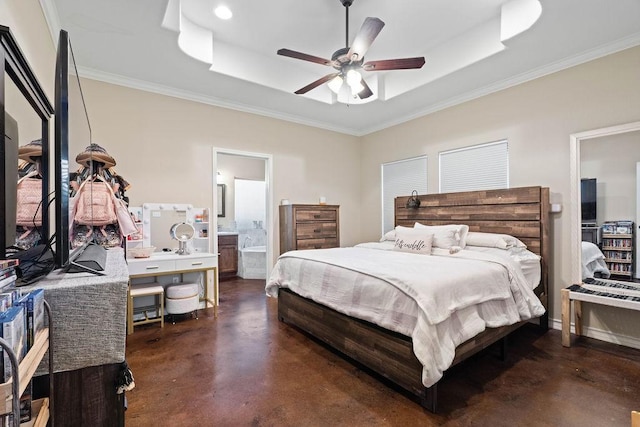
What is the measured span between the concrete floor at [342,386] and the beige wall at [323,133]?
2.87 ft

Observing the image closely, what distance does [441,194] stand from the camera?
4.07m

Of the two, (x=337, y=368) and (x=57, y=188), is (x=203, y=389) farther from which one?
(x=57, y=188)

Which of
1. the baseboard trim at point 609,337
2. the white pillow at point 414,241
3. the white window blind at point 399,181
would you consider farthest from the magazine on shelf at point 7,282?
the white window blind at point 399,181

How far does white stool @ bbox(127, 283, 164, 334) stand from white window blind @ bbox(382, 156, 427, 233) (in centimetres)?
355

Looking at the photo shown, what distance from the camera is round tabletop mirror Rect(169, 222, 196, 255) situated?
3553mm

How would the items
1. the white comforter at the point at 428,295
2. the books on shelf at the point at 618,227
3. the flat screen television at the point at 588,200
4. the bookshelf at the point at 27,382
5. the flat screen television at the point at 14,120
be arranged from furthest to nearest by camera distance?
the flat screen television at the point at 588,200, the books on shelf at the point at 618,227, the white comforter at the point at 428,295, the flat screen television at the point at 14,120, the bookshelf at the point at 27,382

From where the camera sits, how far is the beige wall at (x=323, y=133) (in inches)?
110

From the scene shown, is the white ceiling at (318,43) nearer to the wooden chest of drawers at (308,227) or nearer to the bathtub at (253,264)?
the wooden chest of drawers at (308,227)

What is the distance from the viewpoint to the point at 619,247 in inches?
109

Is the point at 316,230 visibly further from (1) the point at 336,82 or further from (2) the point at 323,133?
(1) the point at 336,82

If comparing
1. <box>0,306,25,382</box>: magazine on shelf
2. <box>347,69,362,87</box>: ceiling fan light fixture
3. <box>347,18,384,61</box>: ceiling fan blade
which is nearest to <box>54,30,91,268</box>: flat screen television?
<box>0,306,25,382</box>: magazine on shelf

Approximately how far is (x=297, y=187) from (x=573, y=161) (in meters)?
3.54

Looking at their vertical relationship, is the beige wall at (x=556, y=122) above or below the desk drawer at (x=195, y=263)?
above

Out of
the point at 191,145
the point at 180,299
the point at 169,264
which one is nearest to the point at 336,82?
the point at 191,145
